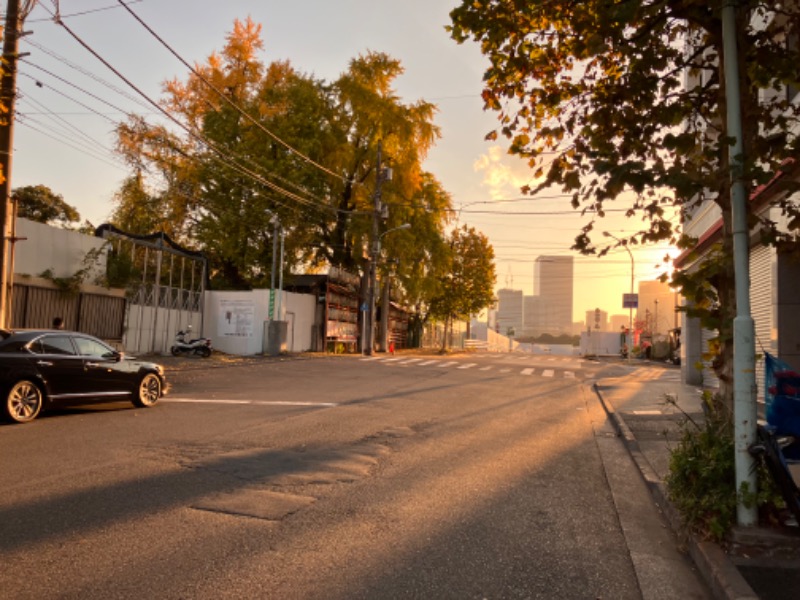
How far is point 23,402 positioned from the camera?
9.33m

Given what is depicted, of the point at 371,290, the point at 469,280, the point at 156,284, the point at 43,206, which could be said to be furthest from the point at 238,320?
the point at 469,280

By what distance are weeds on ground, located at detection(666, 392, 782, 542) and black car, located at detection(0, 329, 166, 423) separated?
910 cm

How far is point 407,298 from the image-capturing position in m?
38.8

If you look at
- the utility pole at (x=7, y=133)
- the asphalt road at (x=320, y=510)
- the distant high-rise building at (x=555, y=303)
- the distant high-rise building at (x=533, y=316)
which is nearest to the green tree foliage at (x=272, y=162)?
the utility pole at (x=7, y=133)

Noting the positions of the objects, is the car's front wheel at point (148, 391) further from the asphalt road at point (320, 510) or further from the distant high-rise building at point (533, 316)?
the distant high-rise building at point (533, 316)

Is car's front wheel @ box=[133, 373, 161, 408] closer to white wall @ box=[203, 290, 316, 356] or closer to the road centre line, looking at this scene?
the road centre line

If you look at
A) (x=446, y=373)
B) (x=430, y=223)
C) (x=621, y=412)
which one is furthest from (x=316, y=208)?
(x=621, y=412)

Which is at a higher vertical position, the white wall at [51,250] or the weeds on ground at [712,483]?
the white wall at [51,250]

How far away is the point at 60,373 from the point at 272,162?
22.0m

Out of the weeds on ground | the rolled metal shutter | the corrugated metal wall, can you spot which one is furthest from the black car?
the rolled metal shutter

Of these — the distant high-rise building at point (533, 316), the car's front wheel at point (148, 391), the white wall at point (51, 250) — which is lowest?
the car's front wheel at point (148, 391)

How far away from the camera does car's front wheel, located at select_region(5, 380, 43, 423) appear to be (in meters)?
9.07

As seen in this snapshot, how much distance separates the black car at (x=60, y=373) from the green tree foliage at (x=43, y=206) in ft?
89.5

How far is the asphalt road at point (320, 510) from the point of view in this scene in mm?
3881
